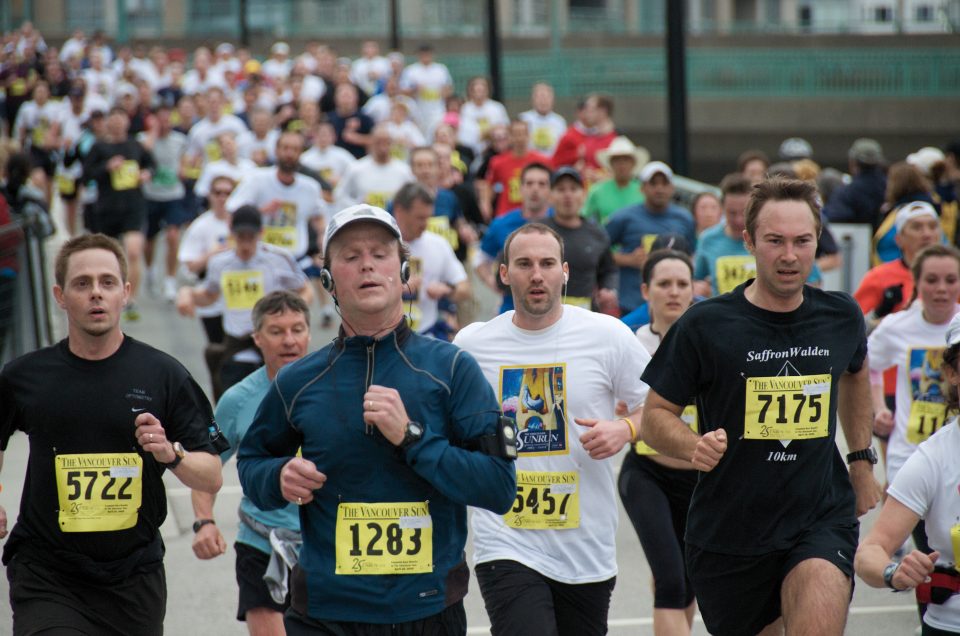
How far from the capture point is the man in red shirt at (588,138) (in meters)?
16.2

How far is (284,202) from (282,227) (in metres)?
0.22

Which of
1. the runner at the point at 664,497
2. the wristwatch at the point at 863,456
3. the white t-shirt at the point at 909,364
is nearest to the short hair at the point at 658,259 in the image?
the runner at the point at 664,497

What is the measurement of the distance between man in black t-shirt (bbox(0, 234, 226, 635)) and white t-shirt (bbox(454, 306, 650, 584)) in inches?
43.6

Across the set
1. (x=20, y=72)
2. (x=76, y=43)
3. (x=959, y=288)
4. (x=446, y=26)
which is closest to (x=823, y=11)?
(x=446, y=26)

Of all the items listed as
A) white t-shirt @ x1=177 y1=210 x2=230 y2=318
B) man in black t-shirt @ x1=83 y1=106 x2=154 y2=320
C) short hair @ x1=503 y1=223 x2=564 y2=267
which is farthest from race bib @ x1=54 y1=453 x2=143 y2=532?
man in black t-shirt @ x1=83 y1=106 x2=154 y2=320

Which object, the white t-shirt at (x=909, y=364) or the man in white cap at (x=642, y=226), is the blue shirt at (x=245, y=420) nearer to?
the white t-shirt at (x=909, y=364)

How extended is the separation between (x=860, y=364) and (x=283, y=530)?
7.34 ft

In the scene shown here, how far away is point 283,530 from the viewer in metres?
5.64

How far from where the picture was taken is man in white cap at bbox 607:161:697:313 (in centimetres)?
1086

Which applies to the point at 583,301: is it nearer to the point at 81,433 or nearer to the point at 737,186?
the point at 737,186

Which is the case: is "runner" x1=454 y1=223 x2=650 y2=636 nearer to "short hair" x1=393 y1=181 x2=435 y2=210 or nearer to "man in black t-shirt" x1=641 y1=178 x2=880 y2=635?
"man in black t-shirt" x1=641 y1=178 x2=880 y2=635

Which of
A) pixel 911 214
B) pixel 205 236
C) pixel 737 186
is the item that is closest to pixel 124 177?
pixel 205 236

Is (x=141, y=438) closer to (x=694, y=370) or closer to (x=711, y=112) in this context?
(x=694, y=370)

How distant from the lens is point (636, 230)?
1096 centimetres
